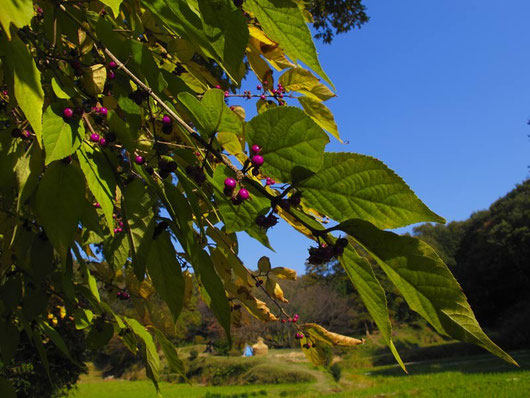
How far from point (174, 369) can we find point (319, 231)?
3.65 ft

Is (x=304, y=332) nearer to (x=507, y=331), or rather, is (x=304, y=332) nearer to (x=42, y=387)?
(x=42, y=387)

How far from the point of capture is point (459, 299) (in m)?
0.49

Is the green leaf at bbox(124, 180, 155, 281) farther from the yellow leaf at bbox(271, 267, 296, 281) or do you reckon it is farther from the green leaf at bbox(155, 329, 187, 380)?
the yellow leaf at bbox(271, 267, 296, 281)

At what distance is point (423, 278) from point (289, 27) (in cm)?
44

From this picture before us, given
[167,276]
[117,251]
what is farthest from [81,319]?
[167,276]

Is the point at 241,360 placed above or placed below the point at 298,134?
below

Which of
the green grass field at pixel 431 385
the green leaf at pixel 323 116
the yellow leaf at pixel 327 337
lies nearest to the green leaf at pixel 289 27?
the green leaf at pixel 323 116

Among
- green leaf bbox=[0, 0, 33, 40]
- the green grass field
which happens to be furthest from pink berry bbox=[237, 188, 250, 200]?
the green grass field

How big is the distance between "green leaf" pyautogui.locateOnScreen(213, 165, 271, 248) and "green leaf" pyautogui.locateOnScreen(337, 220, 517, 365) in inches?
5.9

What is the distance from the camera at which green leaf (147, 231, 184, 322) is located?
2.78 ft

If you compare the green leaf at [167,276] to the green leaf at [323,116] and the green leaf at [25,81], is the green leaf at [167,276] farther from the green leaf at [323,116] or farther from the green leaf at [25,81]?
the green leaf at [323,116]

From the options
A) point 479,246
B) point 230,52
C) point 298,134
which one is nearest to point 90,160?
point 230,52

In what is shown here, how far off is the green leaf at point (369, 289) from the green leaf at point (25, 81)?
48 cm

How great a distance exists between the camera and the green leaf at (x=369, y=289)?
0.55 m
